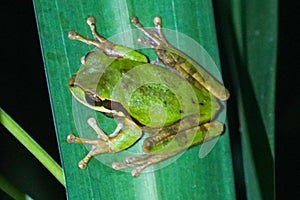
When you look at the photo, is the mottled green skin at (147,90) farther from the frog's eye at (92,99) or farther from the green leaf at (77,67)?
the green leaf at (77,67)

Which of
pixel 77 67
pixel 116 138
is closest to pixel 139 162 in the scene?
pixel 116 138

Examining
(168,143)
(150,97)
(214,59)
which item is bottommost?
(168,143)

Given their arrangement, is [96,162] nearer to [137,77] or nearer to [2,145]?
[137,77]

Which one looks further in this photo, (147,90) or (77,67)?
(147,90)

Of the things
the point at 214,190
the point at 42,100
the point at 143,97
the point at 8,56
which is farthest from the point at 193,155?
the point at 8,56

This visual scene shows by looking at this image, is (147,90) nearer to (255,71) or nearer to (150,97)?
(150,97)

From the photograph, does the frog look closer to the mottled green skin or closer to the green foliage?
the mottled green skin

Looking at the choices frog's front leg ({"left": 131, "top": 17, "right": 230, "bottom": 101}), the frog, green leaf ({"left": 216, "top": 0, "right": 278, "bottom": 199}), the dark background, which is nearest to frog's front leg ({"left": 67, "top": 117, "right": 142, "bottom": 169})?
the frog
